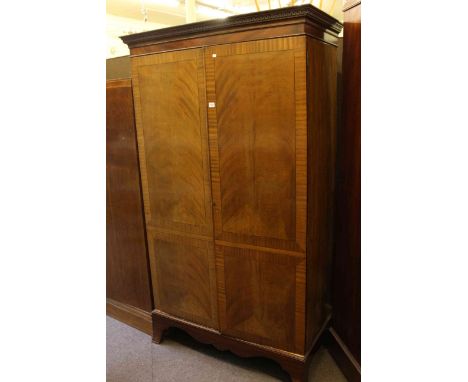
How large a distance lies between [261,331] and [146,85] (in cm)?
136

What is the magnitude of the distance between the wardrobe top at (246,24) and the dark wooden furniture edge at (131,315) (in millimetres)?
1586

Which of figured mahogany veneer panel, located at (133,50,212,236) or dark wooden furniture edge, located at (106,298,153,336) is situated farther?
dark wooden furniture edge, located at (106,298,153,336)

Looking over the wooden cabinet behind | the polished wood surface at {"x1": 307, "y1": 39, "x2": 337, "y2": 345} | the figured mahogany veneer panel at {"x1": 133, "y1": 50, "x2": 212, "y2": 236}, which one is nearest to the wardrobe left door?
the figured mahogany veneer panel at {"x1": 133, "y1": 50, "x2": 212, "y2": 236}

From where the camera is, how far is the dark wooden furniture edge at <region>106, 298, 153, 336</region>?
2.10 metres

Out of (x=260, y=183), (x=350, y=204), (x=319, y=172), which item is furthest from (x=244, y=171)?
(x=350, y=204)

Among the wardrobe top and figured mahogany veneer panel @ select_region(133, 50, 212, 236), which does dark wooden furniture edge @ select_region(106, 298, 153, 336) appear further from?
the wardrobe top

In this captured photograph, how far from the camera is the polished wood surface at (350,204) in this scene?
1459mm

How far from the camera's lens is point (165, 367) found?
5.92 ft

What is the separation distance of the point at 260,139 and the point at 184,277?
34.7 inches

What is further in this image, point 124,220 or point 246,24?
point 124,220

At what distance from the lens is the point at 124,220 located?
205 cm

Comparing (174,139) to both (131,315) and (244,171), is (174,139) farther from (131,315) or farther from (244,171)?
(131,315)

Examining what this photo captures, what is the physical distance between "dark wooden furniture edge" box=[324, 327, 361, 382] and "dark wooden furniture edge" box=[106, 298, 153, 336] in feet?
3.53
